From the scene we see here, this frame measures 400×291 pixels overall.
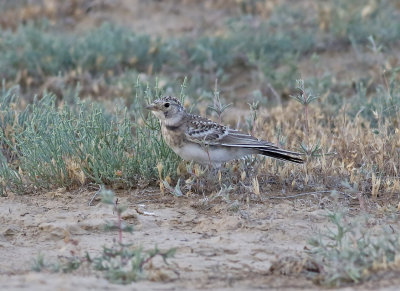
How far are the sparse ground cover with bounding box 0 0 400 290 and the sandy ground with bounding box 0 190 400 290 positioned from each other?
2 cm

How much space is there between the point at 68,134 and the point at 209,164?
1.27 m

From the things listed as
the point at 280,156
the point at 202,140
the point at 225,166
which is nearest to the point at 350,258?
the point at 280,156

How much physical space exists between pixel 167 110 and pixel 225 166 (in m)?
0.75

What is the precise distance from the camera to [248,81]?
11.1 meters

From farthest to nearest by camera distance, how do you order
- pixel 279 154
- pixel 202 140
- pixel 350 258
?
pixel 279 154 → pixel 202 140 → pixel 350 258

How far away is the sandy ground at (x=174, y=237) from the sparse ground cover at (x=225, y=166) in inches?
0.6

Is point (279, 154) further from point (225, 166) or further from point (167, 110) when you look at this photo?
point (167, 110)

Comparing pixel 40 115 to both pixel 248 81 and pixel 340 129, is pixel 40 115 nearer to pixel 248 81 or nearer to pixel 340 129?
pixel 340 129

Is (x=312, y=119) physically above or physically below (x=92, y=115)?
below

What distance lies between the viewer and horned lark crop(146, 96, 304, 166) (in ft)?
21.3

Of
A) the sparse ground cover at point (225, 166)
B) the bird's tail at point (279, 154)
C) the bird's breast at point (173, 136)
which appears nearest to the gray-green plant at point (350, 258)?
the sparse ground cover at point (225, 166)

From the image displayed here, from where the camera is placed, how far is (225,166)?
271 inches

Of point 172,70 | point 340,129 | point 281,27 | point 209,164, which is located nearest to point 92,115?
point 209,164

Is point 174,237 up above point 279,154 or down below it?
below
